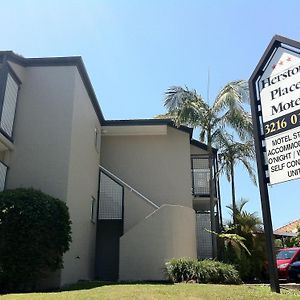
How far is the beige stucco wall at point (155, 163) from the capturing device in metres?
20.0

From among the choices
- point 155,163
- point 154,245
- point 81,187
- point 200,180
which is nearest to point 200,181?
point 200,180

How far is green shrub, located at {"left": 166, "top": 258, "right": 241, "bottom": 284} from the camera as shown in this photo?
12.9m

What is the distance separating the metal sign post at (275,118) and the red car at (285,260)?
7340mm

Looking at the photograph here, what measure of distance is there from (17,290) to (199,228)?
9.87 meters

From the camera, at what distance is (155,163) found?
66.9 ft

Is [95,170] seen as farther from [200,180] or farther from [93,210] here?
[200,180]

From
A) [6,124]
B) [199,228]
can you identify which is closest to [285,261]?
[199,228]

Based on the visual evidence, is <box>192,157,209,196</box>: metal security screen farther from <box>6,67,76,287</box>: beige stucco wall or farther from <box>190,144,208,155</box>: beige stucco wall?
<box>6,67,76,287</box>: beige stucco wall

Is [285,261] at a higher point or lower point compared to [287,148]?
lower

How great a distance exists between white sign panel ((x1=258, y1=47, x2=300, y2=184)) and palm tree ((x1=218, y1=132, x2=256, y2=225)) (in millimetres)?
10513

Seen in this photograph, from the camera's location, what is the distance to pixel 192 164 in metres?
21.9

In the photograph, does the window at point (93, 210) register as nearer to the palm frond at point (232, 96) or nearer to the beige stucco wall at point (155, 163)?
the beige stucco wall at point (155, 163)

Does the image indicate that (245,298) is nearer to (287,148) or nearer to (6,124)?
(287,148)

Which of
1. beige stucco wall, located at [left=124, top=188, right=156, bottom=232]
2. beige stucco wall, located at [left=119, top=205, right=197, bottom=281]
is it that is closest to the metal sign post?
beige stucco wall, located at [left=119, top=205, right=197, bottom=281]
